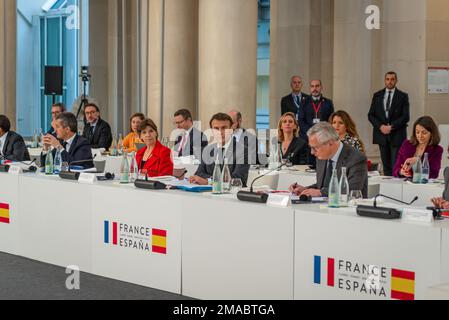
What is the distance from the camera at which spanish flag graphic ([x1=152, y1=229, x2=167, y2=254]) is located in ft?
21.8

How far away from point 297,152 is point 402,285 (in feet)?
16.0

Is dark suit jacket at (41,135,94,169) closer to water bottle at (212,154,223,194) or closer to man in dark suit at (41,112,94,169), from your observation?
man in dark suit at (41,112,94,169)

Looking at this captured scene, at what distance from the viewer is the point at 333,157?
6.74 m

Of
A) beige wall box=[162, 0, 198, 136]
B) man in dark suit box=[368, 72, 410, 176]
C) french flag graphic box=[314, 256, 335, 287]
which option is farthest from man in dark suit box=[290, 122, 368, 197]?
beige wall box=[162, 0, 198, 136]

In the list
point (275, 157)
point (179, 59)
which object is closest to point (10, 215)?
point (275, 157)

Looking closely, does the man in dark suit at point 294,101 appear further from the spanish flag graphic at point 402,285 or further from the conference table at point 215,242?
the spanish flag graphic at point 402,285

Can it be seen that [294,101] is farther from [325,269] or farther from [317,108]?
[325,269]

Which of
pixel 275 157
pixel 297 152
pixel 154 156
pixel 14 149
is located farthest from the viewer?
pixel 14 149

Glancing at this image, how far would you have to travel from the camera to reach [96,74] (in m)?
23.9

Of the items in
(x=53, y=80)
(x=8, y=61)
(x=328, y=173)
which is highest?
(x=8, y=61)

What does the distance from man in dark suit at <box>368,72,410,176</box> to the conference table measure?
5.69m

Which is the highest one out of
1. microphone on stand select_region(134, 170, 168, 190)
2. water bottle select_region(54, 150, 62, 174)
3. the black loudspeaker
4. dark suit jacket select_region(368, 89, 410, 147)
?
the black loudspeaker

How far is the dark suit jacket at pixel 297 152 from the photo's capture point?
32.1ft

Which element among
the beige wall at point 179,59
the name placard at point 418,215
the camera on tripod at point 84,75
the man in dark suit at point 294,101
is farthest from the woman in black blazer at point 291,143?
the camera on tripod at point 84,75
